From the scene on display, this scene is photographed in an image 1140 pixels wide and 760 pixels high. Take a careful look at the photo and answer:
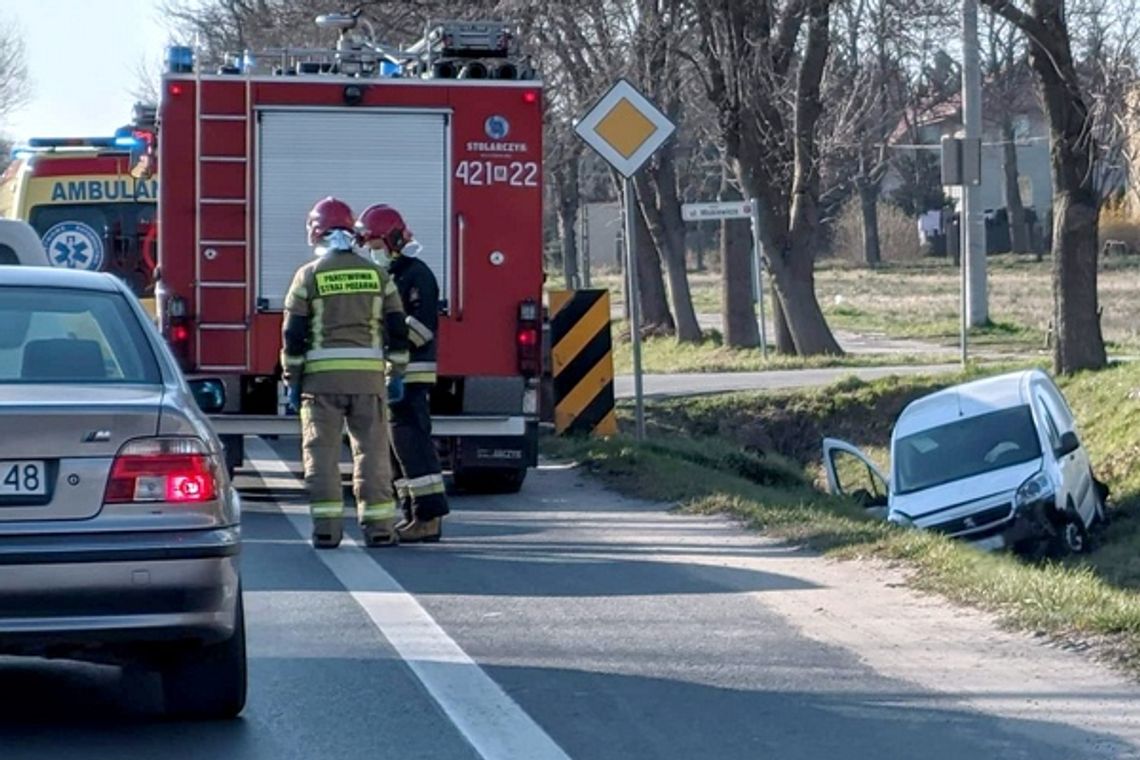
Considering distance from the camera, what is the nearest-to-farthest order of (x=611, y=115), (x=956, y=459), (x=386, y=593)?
(x=386, y=593) < (x=611, y=115) < (x=956, y=459)

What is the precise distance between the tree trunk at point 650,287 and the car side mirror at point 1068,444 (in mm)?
21221

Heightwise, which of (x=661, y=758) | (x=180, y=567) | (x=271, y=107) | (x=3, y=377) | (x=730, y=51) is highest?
(x=730, y=51)

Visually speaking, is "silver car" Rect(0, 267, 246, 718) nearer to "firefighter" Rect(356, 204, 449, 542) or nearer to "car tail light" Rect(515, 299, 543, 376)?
"firefighter" Rect(356, 204, 449, 542)

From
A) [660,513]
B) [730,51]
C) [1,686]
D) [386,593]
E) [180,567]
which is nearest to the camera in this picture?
[180,567]

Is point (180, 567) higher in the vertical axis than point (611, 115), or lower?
lower

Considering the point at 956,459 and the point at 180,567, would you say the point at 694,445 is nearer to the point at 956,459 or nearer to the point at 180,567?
the point at 956,459

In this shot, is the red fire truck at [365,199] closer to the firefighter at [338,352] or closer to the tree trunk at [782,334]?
the firefighter at [338,352]

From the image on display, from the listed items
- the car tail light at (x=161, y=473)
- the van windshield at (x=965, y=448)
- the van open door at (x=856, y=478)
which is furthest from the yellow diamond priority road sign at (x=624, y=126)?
the car tail light at (x=161, y=473)

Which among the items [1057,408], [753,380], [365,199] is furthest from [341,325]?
[753,380]

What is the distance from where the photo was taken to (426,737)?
6.92m

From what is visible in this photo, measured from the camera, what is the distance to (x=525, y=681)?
782cm

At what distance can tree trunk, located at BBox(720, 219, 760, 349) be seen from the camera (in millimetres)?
33594

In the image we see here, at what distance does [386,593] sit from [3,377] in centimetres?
336

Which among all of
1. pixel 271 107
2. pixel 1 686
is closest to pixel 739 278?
pixel 271 107
